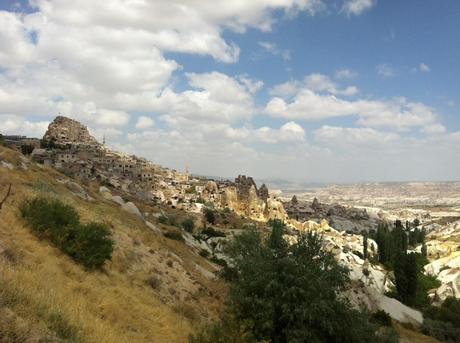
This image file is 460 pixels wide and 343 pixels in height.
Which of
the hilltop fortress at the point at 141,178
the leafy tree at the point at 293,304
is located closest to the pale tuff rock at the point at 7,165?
the leafy tree at the point at 293,304

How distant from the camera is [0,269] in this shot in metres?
10.4

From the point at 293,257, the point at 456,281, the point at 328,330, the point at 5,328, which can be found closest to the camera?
the point at 5,328

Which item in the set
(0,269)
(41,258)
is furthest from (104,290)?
(0,269)

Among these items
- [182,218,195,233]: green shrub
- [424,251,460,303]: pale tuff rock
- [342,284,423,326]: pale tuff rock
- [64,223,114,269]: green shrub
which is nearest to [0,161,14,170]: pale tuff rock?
[64,223,114,269]: green shrub

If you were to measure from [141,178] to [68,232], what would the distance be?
130m

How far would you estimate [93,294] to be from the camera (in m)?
14.7

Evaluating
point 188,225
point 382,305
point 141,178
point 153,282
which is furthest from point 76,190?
point 141,178

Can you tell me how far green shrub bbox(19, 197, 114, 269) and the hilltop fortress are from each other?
93.3 meters

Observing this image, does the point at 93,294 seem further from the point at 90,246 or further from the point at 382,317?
the point at 382,317

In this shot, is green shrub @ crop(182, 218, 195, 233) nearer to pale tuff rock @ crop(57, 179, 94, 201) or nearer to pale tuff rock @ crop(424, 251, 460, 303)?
pale tuff rock @ crop(57, 179, 94, 201)

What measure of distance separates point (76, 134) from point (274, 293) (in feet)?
540

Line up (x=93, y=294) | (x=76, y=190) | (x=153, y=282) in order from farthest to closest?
(x=76, y=190) → (x=153, y=282) → (x=93, y=294)

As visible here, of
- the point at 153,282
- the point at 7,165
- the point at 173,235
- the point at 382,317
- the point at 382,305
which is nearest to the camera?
the point at 153,282

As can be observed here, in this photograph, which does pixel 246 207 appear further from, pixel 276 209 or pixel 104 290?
pixel 104 290
